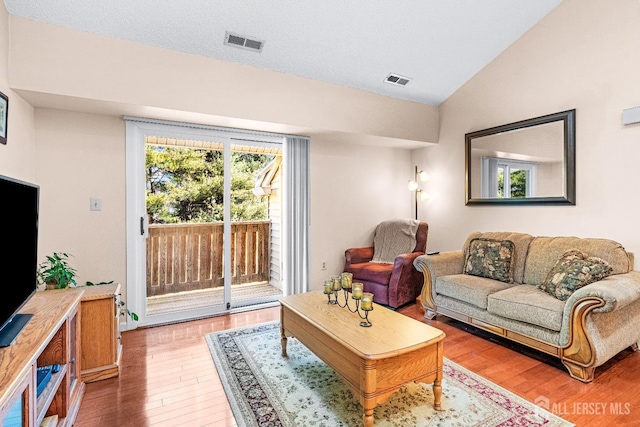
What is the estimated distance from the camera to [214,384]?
7.36 ft

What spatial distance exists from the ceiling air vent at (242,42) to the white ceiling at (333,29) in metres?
0.04

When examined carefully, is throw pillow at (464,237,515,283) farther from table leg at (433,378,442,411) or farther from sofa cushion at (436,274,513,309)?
table leg at (433,378,442,411)

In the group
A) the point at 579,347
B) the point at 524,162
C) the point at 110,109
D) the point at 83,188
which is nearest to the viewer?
the point at 579,347

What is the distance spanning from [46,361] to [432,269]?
123 inches

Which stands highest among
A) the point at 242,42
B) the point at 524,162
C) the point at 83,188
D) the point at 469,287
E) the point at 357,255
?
the point at 242,42

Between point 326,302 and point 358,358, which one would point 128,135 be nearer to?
point 326,302

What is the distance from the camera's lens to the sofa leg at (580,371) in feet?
7.32

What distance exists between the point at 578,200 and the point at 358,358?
9.11 feet

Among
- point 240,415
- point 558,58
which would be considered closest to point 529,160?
point 558,58

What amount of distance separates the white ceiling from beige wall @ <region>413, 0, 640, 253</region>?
0.26 metres

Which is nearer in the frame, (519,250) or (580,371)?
(580,371)

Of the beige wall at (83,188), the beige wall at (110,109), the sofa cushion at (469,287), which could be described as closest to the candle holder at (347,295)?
the sofa cushion at (469,287)

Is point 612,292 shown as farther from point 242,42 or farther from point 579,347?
point 242,42

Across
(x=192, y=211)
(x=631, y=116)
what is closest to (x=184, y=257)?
(x=192, y=211)
